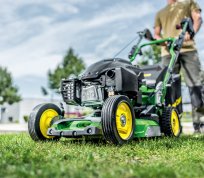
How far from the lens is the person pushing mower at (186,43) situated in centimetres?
617

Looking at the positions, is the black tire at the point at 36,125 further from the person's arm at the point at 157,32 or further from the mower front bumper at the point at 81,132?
the person's arm at the point at 157,32

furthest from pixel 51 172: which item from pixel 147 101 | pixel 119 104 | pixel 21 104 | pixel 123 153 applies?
pixel 21 104

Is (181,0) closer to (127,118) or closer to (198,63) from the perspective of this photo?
(198,63)

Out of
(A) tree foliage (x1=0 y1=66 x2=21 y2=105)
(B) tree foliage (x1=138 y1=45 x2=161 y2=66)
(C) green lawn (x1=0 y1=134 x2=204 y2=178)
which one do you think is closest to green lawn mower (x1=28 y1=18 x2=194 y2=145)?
(C) green lawn (x1=0 y1=134 x2=204 y2=178)

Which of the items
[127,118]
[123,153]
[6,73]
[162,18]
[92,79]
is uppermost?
[6,73]

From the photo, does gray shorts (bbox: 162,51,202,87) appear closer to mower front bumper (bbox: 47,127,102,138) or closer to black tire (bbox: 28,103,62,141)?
black tire (bbox: 28,103,62,141)

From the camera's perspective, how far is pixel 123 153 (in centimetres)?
326

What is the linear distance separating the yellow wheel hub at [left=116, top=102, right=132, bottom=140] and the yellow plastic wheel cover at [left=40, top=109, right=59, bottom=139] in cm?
107

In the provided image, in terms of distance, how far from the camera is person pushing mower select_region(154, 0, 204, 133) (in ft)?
20.2

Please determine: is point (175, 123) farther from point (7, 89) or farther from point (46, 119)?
point (7, 89)

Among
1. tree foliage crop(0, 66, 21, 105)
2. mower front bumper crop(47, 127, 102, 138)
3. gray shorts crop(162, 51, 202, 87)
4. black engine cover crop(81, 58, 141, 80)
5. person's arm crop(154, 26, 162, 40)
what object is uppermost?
tree foliage crop(0, 66, 21, 105)

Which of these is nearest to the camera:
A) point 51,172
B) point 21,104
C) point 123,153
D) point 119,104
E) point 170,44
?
point 51,172

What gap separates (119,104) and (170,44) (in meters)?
2.35

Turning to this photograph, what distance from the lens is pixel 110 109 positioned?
362 centimetres
